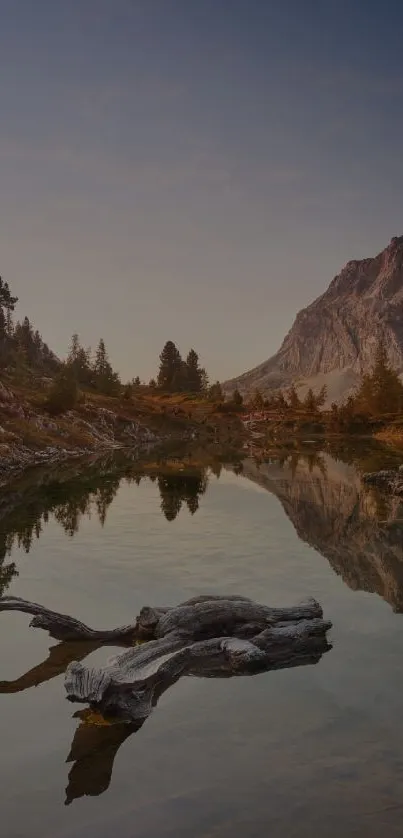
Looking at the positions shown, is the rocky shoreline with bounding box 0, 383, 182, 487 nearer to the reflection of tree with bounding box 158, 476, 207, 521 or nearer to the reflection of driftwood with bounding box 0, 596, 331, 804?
the reflection of tree with bounding box 158, 476, 207, 521

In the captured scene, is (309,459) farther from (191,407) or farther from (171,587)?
(191,407)

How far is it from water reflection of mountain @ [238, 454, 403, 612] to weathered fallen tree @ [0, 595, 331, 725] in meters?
5.01

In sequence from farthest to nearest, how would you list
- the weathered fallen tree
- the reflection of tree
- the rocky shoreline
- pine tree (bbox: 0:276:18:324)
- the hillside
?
pine tree (bbox: 0:276:18:324)
the hillside
the rocky shoreline
the reflection of tree
the weathered fallen tree

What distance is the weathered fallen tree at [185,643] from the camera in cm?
1148

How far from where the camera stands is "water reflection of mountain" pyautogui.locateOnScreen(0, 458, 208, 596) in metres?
28.9

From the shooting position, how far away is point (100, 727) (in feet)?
36.8

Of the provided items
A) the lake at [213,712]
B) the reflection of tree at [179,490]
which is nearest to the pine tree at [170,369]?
the reflection of tree at [179,490]

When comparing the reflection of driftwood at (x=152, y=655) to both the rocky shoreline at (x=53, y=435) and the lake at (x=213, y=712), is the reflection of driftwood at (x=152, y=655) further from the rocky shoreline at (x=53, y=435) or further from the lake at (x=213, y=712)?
the rocky shoreline at (x=53, y=435)

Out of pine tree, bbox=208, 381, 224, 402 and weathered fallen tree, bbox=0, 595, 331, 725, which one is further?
pine tree, bbox=208, 381, 224, 402

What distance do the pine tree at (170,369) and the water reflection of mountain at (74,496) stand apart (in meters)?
131

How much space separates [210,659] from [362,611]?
20.3 ft

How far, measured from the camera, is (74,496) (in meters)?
40.0

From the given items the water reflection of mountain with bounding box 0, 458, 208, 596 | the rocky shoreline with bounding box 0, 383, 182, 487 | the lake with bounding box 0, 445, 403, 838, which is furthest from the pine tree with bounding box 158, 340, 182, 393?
the lake with bounding box 0, 445, 403, 838

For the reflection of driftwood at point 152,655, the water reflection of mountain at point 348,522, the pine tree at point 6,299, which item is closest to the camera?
the reflection of driftwood at point 152,655
